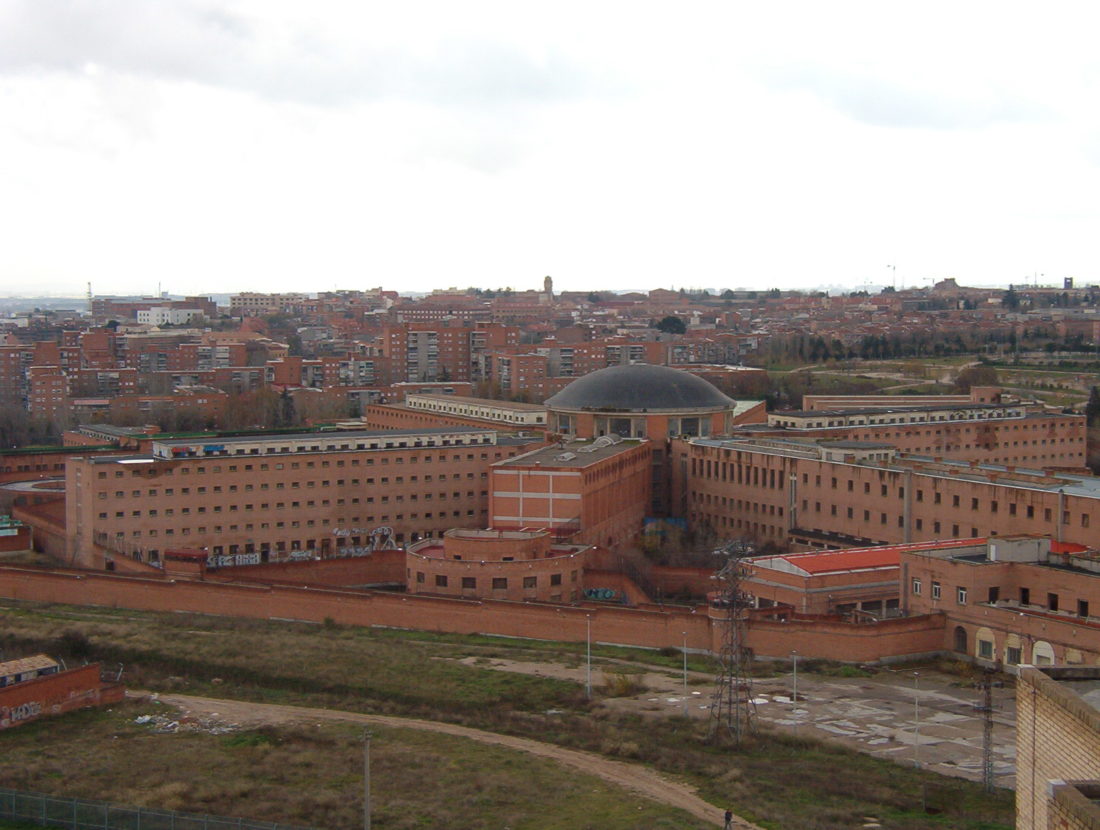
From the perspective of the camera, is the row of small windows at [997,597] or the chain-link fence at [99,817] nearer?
the chain-link fence at [99,817]

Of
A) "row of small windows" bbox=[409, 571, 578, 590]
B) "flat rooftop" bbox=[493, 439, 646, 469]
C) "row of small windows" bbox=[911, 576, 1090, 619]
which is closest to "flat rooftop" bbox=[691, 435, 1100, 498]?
"flat rooftop" bbox=[493, 439, 646, 469]

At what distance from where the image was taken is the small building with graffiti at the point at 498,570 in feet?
151

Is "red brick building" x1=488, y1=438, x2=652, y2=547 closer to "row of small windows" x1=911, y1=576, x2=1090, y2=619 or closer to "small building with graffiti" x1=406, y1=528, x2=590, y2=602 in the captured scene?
"small building with graffiti" x1=406, y1=528, x2=590, y2=602

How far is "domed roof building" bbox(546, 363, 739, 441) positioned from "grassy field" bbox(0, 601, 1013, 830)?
24320mm

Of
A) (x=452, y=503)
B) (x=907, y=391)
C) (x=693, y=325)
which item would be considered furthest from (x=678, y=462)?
(x=693, y=325)

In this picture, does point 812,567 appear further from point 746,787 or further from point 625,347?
point 625,347

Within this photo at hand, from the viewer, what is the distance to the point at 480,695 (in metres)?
35.8

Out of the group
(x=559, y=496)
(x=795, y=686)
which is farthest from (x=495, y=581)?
(x=795, y=686)

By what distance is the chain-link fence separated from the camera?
24.5 meters

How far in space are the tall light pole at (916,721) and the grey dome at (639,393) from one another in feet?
95.8

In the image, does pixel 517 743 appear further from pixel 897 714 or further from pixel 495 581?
pixel 495 581

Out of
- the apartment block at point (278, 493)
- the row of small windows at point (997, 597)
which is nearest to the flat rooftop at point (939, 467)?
the row of small windows at point (997, 597)

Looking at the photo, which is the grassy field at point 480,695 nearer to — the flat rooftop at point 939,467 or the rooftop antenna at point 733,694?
the rooftop antenna at point 733,694

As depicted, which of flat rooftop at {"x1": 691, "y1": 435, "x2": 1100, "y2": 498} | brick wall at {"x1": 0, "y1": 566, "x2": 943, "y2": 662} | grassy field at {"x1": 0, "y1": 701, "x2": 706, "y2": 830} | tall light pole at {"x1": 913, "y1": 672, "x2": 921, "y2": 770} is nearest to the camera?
grassy field at {"x1": 0, "y1": 701, "x2": 706, "y2": 830}
